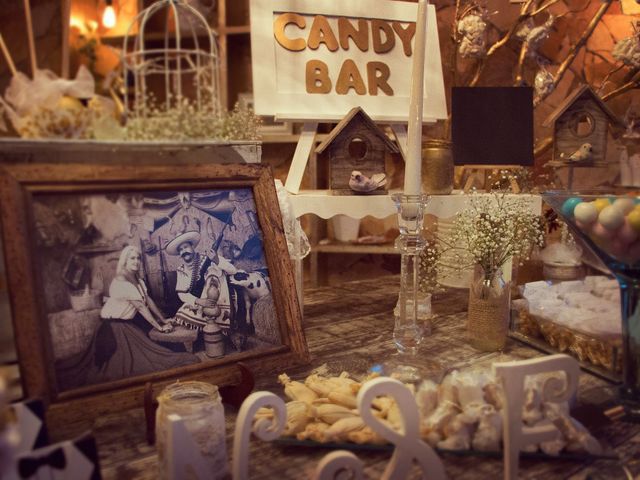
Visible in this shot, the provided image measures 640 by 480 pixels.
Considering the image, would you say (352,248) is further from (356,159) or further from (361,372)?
(361,372)

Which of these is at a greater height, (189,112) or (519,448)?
(189,112)

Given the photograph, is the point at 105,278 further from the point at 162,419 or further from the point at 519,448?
the point at 519,448

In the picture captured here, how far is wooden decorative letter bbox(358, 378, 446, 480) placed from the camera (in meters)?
0.63

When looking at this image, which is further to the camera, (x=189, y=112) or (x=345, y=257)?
(x=345, y=257)

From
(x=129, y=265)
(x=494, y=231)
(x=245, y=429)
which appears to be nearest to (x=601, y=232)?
(x=494, y=231)

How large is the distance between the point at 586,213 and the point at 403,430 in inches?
17.9

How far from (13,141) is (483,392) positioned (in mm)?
696

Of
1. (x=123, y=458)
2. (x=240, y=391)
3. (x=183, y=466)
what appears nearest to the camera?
(x=183, y=466)

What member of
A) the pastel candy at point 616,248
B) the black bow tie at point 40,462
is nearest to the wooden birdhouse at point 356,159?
the pastel candy at point 616,248

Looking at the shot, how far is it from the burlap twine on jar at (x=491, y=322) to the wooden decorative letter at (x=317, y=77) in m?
0.63

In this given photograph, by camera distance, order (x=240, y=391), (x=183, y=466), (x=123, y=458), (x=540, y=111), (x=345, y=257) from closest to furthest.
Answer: (x=183, y=466) → (x=123, y=458) → (x=240, y=391) → (x=540, y=111) → (x=345, y=257)

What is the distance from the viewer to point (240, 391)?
33.6 inches

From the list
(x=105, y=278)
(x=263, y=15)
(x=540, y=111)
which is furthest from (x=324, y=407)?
(x=540, y=111)

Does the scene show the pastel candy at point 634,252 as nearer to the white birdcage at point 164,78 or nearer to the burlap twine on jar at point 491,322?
the burlap twine on jar at point 491,322
